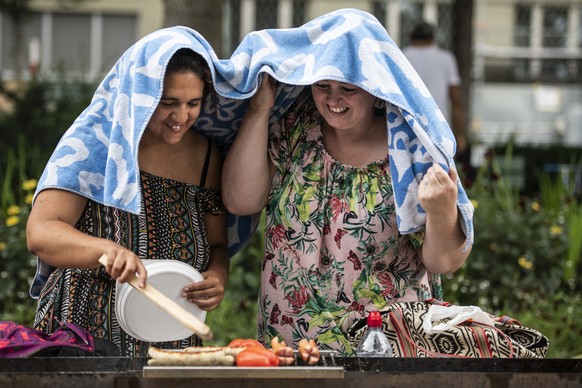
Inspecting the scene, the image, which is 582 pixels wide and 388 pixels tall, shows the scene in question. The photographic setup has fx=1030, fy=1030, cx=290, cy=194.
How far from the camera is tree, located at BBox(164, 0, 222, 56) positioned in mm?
6762

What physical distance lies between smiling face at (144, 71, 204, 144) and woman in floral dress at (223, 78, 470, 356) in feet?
0.79

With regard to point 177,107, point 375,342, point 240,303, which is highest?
point 177,107

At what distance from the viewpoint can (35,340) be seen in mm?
2453

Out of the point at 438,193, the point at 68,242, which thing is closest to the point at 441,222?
the point at 438,193

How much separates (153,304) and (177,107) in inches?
20.4

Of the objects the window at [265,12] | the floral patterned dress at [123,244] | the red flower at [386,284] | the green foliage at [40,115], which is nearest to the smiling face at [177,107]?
the floral patterned dress at [123,244]

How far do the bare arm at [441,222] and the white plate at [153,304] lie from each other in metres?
0.63

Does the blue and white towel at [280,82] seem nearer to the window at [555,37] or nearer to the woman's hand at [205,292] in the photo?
the woman's hand at [205,292]

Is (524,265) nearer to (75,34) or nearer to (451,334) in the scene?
(451,334)

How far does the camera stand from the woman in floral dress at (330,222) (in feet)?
9.39

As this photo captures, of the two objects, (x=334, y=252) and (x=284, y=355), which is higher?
(x=334, y=252)

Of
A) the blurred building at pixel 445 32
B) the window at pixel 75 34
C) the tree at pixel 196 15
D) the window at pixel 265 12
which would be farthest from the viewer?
the window at pixel 75 34

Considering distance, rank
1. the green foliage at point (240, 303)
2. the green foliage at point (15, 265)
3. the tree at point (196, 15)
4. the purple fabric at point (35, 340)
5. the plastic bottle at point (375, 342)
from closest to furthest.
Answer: the purple fabric at point (35, 340) < the plastic bottle at point (375, 342) < the green foliage at point (240, 303) < the green foliage at point (15, 265) < the tree at point (196, 15)

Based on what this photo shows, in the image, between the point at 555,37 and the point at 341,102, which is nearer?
the point at 341,102
